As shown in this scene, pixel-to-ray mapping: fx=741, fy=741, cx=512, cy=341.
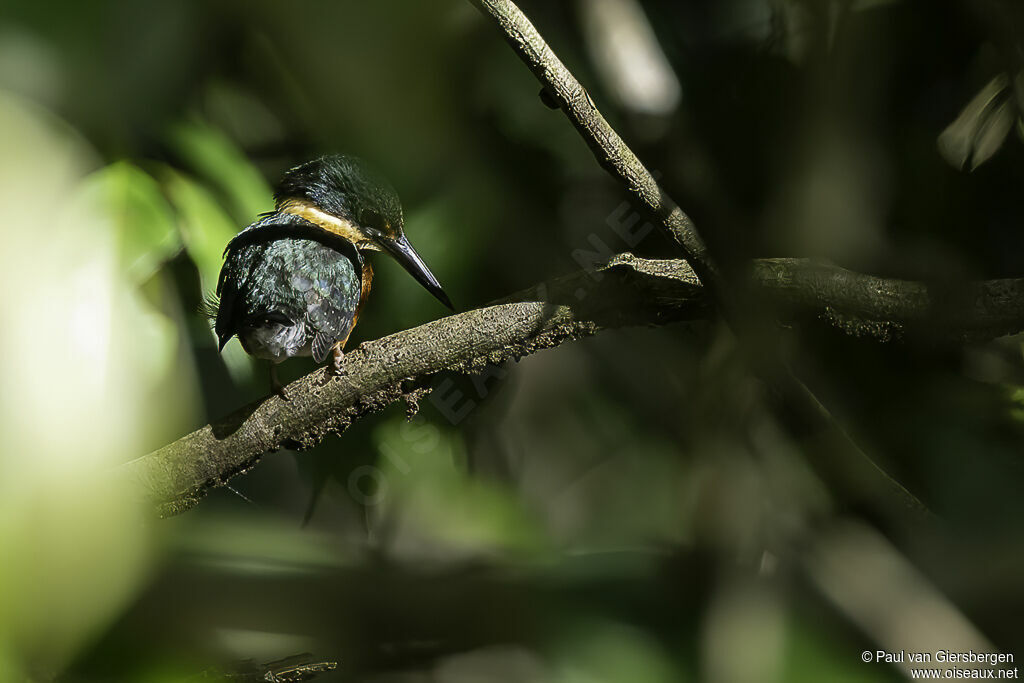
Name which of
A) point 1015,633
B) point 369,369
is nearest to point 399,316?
point 369,369

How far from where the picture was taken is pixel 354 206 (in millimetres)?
677

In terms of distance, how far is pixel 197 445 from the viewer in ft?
1.98

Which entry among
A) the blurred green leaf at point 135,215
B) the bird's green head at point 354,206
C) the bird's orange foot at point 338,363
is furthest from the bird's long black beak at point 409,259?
the blurred green leaf at point 135,215

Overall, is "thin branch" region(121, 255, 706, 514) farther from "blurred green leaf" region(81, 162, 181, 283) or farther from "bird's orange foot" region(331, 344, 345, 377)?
"blurred green leaf" region(81, 162, 181, 283)

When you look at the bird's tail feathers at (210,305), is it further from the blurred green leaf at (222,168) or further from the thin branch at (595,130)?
the thin branch at (595,130)

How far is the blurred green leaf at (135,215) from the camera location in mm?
664

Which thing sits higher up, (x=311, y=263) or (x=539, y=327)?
(x=311, y=263)

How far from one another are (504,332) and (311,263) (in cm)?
18

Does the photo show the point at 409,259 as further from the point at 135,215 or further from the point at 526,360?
the point at 526,360

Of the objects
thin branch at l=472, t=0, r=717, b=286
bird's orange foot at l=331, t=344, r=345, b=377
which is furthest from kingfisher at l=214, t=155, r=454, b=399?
thin branch at l=472, t=0, r=717, b=286

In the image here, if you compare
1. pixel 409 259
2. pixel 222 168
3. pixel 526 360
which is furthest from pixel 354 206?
pixel 526 360

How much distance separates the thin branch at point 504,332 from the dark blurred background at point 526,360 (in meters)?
0.06

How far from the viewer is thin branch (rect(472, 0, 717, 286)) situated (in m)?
0.45

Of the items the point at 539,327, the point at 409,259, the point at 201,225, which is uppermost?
the point at 201,225
